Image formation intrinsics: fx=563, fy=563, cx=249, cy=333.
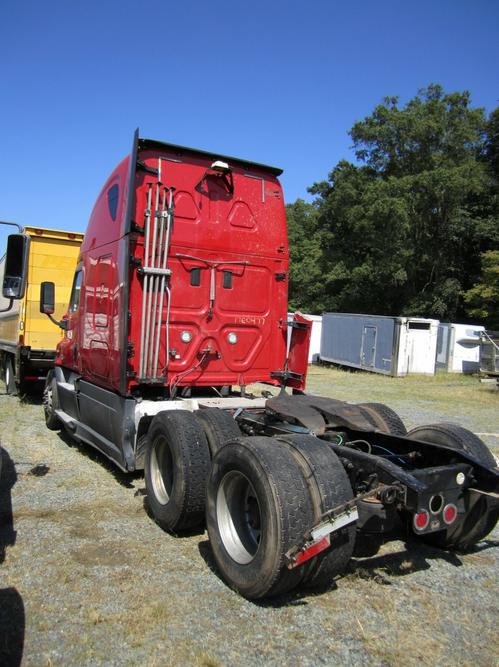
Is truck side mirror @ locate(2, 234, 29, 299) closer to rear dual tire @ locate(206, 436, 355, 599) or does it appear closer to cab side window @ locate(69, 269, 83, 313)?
rear dual tire @ locate(206, 436, 355, 599)

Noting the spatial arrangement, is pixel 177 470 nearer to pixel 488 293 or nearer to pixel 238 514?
pixel 238 514

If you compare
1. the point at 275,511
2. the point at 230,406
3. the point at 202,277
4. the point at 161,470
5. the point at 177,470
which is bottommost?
the point at 161,470

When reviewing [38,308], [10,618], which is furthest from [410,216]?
[10,618]

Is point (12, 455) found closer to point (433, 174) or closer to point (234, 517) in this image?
point (234, 517)

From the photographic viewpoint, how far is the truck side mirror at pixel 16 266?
14.0 feet

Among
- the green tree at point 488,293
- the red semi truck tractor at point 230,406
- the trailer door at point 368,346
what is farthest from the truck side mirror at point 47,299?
the green tree at point 488,293

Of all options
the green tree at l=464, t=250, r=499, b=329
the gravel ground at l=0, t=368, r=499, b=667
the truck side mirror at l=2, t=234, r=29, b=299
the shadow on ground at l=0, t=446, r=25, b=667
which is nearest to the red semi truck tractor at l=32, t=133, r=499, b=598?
the gravel ground at l=0, t=368, r=499, b=667

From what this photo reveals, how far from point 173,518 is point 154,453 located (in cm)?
70

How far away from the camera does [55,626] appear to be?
3.14 metres

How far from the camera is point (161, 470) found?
4926 millimetres

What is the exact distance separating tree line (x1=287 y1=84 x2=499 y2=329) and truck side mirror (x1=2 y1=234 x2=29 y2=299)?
30.5m

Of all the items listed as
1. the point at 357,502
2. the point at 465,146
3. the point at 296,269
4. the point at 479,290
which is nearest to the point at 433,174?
the point at 465,146

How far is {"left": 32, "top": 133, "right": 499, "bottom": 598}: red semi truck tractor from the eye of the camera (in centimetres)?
338

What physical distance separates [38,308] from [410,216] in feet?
93.1
